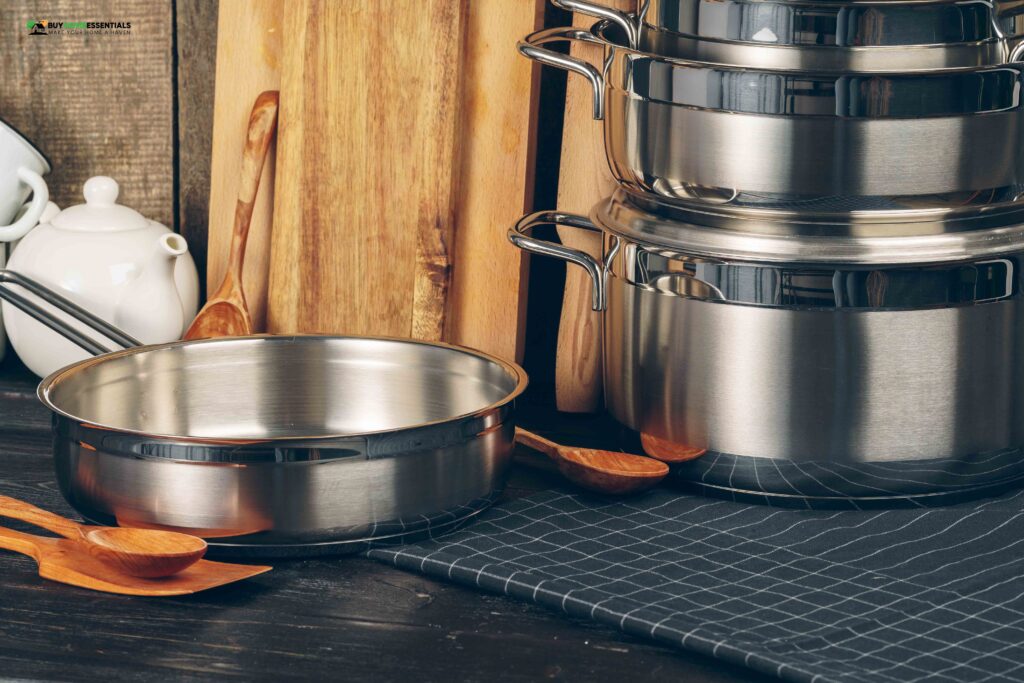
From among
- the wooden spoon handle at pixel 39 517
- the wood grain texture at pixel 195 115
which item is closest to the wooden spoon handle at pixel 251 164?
the wood grain texture at pixel 195 115

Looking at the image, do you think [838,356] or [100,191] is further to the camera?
[100,191]

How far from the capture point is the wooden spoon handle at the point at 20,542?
3.07ft

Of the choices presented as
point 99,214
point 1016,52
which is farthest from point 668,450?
point 99,214

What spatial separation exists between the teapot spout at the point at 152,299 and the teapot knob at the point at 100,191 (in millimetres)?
68

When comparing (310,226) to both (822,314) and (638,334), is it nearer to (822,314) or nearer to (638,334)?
(638,334)

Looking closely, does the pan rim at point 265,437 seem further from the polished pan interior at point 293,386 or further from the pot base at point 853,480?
the pot base at point 853,480

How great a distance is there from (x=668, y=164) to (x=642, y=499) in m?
0.27

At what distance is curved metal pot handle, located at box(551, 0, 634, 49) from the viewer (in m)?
1.06

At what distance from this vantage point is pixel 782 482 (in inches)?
40.4

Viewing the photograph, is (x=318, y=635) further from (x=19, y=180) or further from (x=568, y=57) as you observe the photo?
(x=19, y=180)

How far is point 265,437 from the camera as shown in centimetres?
99

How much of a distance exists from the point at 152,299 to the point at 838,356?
0.66m

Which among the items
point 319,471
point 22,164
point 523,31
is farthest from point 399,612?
point 22,164

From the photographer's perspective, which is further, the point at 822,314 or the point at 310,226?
the point at 310,226
